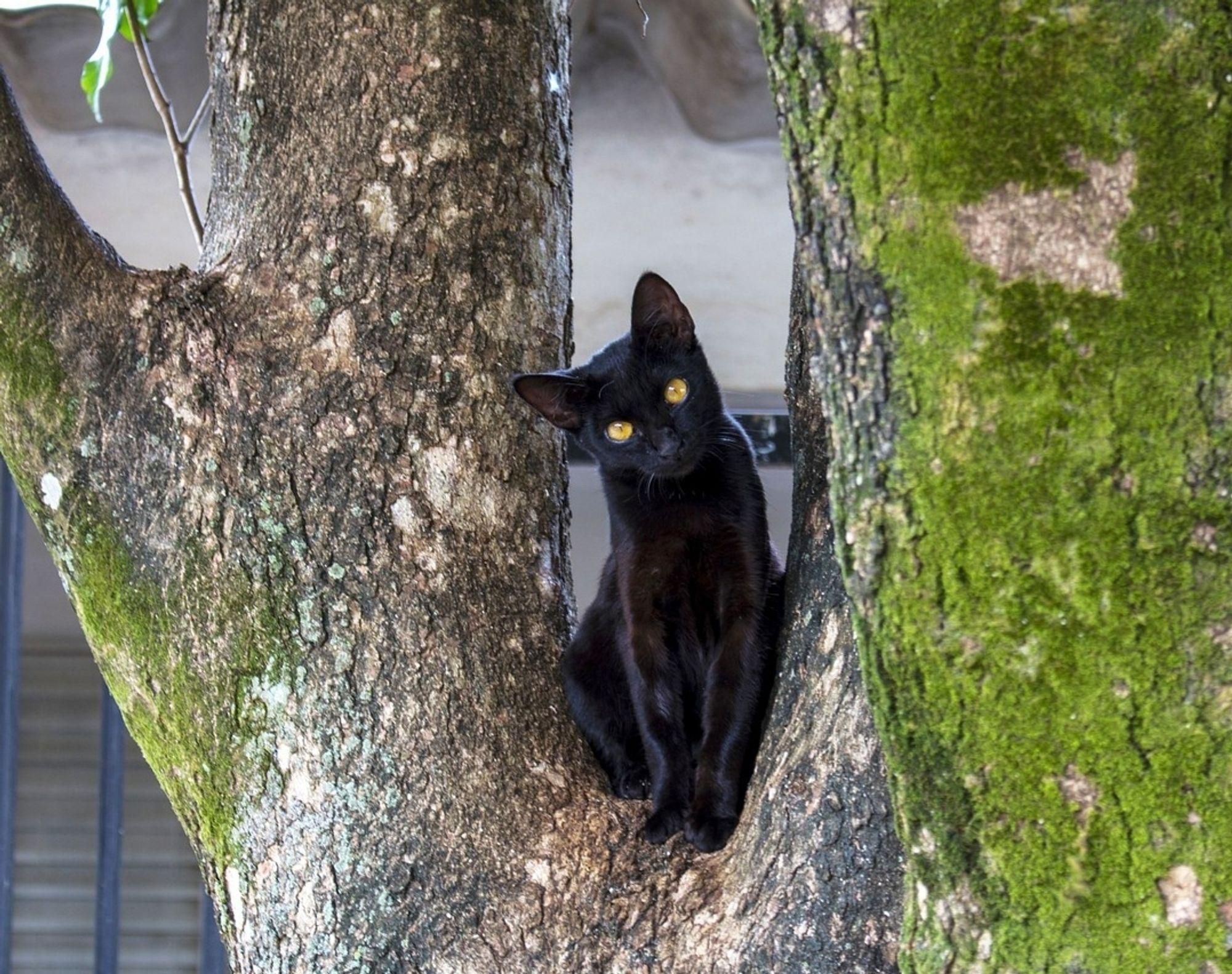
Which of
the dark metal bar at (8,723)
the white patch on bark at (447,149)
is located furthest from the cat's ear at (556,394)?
the dark metal bar at (8,723)

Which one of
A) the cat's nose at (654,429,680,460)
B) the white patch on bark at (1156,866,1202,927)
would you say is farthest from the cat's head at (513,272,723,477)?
the white patch on bark at (1156,866,1202,927)

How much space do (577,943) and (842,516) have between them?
754 mm

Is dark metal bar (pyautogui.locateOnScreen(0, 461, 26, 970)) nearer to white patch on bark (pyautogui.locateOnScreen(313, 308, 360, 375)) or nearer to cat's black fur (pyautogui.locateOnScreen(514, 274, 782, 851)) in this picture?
cat's black fur (pyautogui.locateOnScreen(514, 274, 782, 851))

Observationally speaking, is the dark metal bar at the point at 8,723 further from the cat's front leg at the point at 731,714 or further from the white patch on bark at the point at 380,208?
the cat's front leg at the point at 731,714

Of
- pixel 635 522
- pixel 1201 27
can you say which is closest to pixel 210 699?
pixel 635 522

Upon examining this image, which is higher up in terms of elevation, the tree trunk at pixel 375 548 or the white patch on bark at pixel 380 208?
the white patch on bark at pixel 380 208

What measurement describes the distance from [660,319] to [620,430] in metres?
0.22

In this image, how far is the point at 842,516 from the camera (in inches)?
42.9

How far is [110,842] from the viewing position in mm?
3309

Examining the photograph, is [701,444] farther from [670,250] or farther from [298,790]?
[670,250]

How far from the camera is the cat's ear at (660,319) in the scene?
2275 millimetres

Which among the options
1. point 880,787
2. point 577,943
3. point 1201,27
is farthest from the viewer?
point 577,943

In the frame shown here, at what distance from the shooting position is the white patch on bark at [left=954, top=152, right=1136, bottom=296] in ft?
3.16

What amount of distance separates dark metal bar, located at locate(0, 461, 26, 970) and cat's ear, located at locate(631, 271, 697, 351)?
6.80 ft
